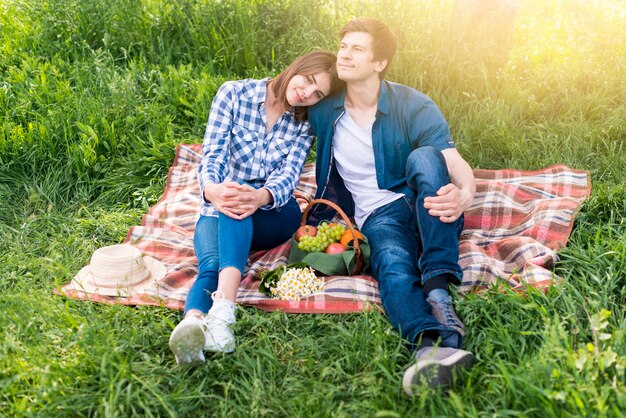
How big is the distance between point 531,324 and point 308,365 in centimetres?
101

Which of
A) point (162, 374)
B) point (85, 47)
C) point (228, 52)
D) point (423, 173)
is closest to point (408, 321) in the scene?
point (423, 173)

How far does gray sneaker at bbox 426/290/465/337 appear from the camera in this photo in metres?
3.15

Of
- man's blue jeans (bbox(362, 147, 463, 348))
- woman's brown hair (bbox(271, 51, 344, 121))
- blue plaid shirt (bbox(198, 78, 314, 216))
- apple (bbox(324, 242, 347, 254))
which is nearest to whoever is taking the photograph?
man's blue jeans (bbox(362, 147, 463, 348))

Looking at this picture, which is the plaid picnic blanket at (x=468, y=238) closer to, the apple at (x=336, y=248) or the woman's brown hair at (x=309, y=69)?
the apple at (x=336, y=248)

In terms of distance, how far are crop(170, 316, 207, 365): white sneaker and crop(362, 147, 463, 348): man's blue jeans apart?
2.90ft

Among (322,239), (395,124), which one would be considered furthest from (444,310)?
(395,124)

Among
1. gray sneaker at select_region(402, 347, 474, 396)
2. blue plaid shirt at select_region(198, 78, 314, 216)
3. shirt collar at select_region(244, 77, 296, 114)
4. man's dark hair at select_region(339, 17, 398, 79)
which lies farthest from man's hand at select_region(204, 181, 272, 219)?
gray sneaker at select_region(402, 347, 474, 396)

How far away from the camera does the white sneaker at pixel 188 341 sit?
9.73ft

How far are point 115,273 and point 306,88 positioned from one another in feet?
4.72

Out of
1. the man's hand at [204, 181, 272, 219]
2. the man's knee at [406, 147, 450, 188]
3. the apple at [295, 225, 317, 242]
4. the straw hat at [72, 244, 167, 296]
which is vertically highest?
the man's knee at [406, 147, 450, 188]

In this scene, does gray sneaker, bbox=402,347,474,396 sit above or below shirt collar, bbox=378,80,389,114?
below

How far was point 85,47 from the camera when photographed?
616cm

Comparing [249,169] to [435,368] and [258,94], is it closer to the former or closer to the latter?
[258,94]

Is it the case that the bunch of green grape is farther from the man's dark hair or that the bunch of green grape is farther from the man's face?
the man's dark hair
